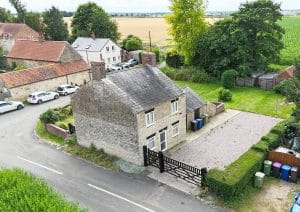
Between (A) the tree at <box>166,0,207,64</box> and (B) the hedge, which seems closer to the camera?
(B) the hedge

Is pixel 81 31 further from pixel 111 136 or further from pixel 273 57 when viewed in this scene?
pixel 111 136

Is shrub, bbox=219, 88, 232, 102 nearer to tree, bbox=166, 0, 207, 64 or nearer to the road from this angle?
tree, bbox=166, 0, 207, 64

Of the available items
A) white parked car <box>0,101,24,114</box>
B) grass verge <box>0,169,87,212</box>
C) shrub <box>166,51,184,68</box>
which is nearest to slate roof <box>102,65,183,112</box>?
grass verge <box>0,169,87,212</box>

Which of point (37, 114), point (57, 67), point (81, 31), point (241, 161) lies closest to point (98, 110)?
point (241, 161)

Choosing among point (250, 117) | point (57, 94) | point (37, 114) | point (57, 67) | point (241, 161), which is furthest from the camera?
point (57, 67)

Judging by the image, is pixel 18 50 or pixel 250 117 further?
pixel 18 50

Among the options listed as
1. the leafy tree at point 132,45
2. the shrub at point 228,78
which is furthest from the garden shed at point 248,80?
the leafy tree at point 132,45
